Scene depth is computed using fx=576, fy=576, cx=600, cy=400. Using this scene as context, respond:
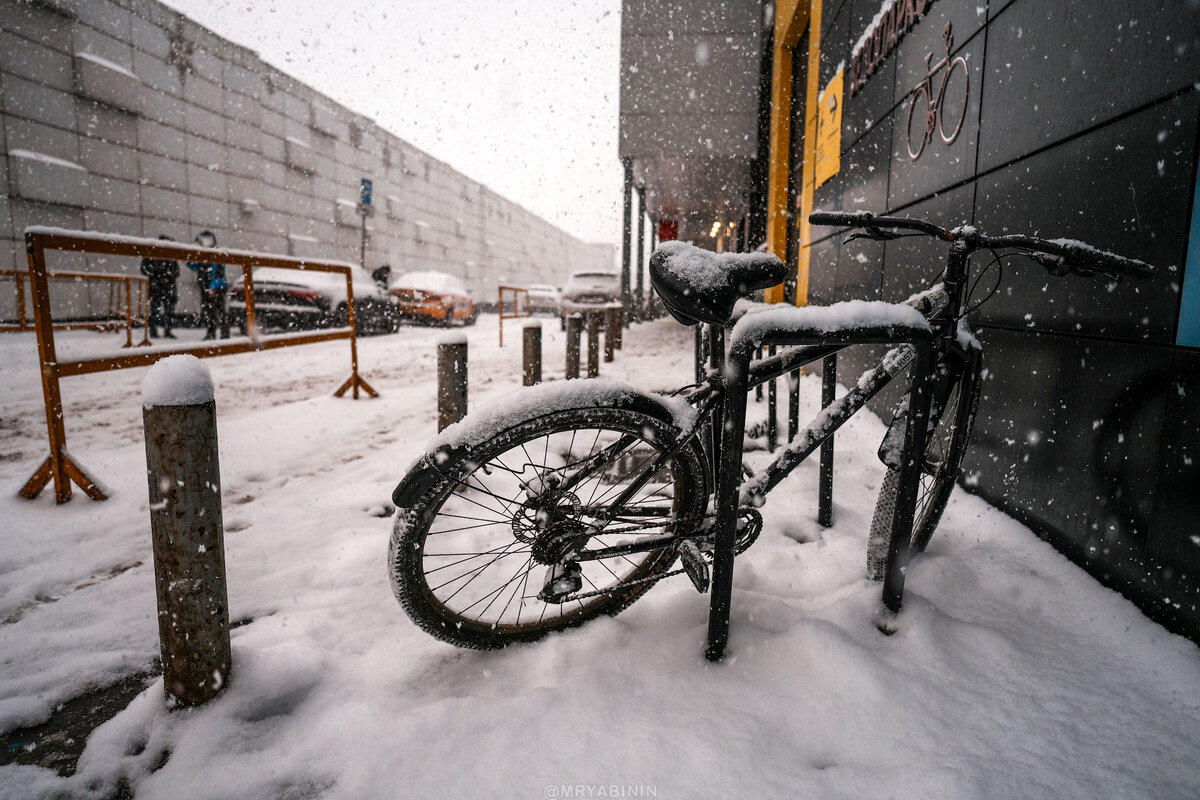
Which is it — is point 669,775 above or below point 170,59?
below

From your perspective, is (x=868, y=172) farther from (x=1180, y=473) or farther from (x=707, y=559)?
(x=707, y=559)

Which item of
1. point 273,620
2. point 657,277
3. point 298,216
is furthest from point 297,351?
point 298,216

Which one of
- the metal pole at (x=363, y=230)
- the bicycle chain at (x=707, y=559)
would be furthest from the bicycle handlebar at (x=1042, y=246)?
the metal pole at (x=363, y=230)

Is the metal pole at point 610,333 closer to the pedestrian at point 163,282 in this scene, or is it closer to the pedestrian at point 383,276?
the pedestrian at point 383,276

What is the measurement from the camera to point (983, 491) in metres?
3.02

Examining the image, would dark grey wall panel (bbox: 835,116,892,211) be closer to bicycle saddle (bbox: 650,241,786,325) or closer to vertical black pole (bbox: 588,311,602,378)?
vertical black pole (bbox: 588,311,602,378)

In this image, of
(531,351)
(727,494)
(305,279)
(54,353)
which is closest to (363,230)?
(305,279)

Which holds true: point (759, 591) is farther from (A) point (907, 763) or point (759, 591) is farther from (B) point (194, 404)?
(B) point (194, 404)

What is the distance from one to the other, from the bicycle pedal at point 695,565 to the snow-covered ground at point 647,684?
0.24 m

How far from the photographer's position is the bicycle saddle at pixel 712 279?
5.50 ft

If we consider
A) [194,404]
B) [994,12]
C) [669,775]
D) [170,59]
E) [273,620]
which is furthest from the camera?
[170,59]

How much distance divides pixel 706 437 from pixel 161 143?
1761 centimetres

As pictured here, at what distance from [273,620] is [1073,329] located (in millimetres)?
3283

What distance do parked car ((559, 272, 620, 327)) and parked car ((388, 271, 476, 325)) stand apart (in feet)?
10.4
